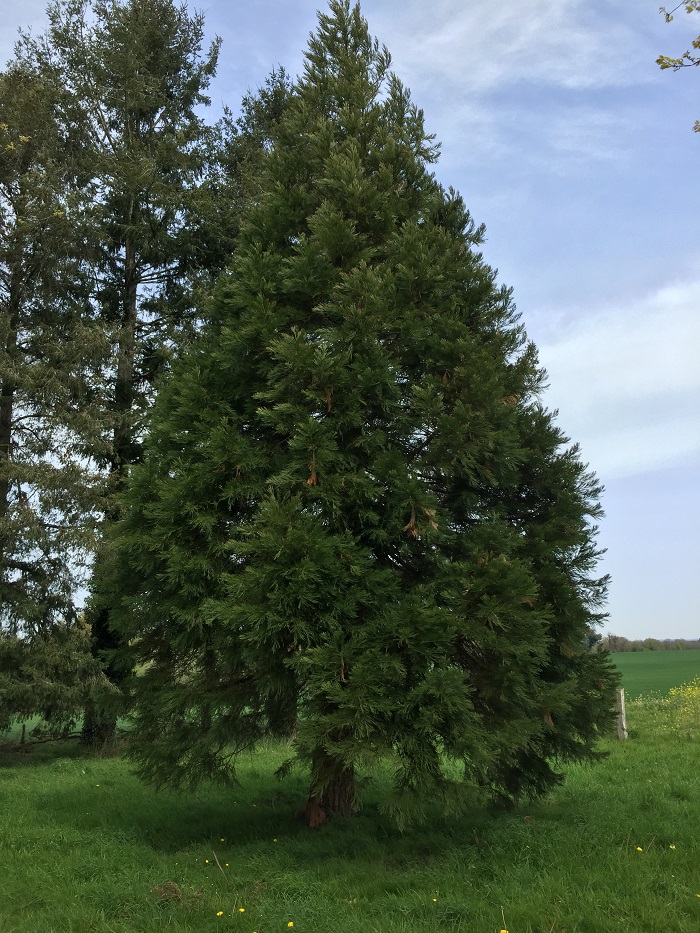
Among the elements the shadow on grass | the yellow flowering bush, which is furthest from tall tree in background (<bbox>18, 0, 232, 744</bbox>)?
the yellow flowering bush

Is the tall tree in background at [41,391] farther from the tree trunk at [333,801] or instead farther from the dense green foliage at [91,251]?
the tree trunk at [333,801]

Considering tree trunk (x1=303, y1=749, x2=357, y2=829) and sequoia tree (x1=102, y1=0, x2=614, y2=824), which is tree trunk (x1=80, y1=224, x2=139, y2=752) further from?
tree trunk (x1=303, y1=749, x2=357, y2=829)

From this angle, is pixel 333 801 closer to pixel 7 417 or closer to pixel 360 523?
pixel 360 523

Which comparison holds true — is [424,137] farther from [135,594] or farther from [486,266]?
[135,594]

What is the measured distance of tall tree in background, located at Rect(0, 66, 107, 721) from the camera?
14008 millimetres

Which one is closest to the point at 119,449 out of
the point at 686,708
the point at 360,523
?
the point at 360,523

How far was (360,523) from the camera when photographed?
730 cm

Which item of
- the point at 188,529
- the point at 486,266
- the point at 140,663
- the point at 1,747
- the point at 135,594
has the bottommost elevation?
the point at 1,747

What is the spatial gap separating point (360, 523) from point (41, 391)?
9.59 meters

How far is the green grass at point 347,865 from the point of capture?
5609 millimetres

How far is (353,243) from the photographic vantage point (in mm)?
8094

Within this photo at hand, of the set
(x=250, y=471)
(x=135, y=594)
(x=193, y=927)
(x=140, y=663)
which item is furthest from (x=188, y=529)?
(x=193, y=927)

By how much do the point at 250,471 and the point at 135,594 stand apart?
2.17 m

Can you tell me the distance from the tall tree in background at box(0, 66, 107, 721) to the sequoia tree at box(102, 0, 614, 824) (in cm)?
635
